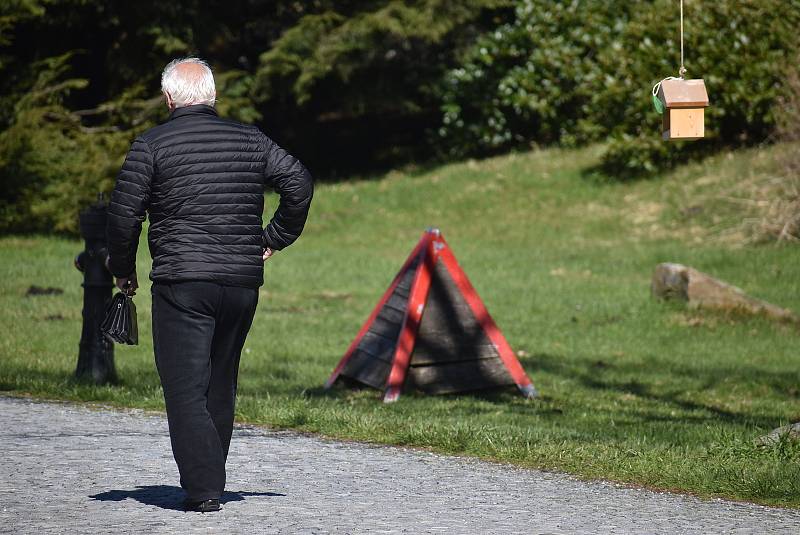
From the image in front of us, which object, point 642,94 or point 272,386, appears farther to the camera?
point 642,94

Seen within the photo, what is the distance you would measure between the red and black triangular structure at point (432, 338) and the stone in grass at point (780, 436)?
2787 millimetres

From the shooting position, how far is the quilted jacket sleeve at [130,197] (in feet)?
17.3

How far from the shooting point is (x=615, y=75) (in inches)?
949

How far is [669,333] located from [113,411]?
25.1 ft

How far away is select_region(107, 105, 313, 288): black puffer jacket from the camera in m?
5.29

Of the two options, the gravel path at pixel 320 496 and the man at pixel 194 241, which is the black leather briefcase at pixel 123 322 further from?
the gravel path at pixel 320 496

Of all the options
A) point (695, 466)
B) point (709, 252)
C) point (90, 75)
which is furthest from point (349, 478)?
point (90, 75)

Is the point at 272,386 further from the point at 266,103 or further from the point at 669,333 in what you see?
the point at 266,103

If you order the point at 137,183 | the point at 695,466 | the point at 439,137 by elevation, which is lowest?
the point at 695,466

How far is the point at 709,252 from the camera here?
18.6 m

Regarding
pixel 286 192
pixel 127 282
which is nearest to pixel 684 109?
pixel 286 192

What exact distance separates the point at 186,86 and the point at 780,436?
4.05 meters

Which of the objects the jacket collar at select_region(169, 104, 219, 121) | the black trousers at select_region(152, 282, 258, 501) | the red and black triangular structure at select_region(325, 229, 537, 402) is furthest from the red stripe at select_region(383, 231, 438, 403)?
the jacket collar at select_region(169, 104, 219, 121)

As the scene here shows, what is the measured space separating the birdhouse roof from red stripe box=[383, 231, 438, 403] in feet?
8.94
